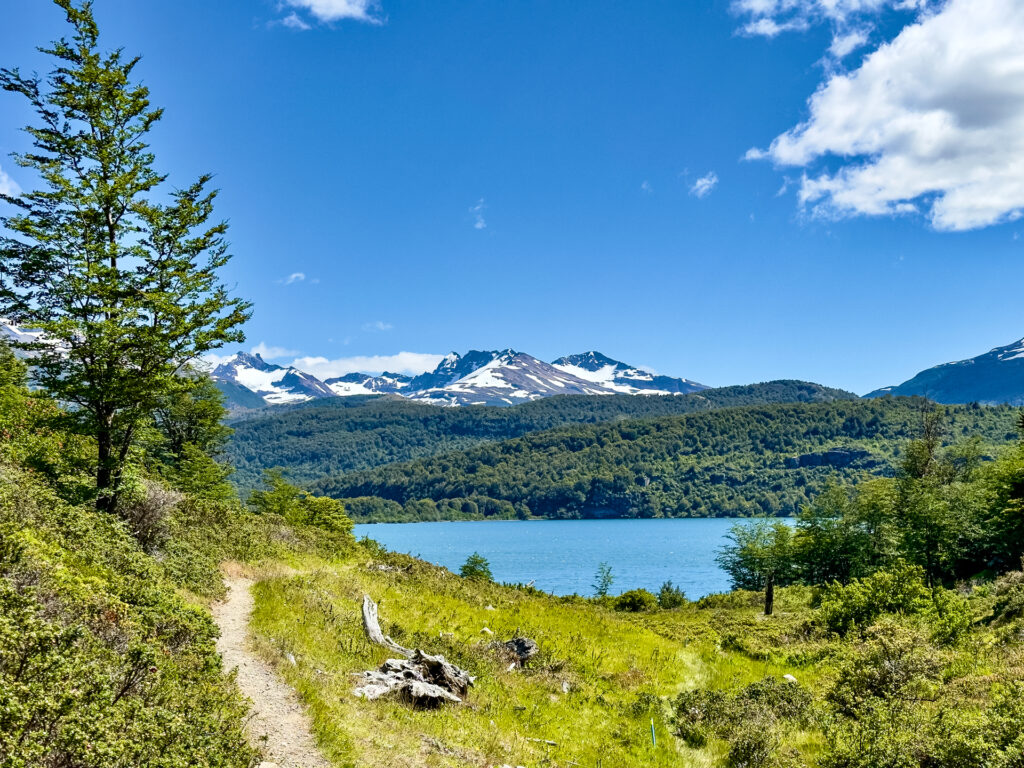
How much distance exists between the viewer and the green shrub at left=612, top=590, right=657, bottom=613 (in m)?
48.9

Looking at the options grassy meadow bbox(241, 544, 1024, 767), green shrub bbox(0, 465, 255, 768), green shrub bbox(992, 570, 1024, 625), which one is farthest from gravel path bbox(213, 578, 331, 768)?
green shrub bbox(992, 570, 1024, 625)

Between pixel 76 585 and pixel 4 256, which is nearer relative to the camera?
pixel 76 585

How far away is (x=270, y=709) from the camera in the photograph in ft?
34.4

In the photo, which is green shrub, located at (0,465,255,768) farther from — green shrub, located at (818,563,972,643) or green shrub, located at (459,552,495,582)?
green shrub, located at (459,552,495,582)

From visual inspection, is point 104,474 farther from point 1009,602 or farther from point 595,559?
point 595,559

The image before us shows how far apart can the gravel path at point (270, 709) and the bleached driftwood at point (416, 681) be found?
195 cm

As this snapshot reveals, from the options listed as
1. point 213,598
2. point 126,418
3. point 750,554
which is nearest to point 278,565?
point 213,598

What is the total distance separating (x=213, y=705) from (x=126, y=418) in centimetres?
1222

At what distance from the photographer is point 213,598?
16984 mm

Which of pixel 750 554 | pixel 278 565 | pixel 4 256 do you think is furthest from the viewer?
pixel 750 554

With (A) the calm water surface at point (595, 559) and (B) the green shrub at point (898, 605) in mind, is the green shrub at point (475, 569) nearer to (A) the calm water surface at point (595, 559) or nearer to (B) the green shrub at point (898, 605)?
(A) the calm water surface at point (595, 559)

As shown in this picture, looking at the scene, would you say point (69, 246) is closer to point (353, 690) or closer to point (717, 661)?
point (353, 690)

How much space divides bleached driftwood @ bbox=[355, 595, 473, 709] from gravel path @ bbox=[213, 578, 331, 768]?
1948 millimetres

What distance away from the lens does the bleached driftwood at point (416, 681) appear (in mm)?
12859
